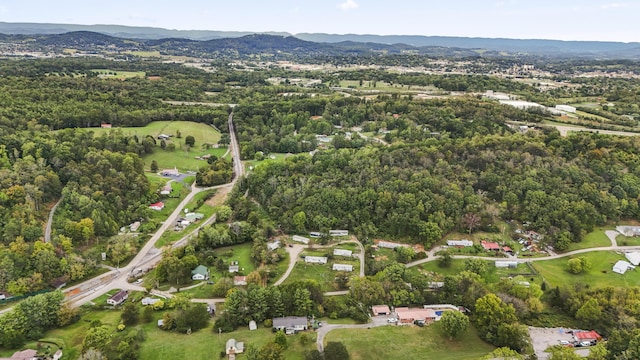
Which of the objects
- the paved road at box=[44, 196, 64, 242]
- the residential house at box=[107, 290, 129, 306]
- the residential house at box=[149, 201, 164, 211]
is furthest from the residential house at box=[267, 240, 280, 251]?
the paved road at box=[44, 196, 64, 242]

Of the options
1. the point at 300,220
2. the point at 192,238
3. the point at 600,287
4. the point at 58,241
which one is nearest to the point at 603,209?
the point at 600,287

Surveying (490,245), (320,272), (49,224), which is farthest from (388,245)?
(49,224)

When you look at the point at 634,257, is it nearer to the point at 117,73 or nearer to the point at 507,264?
the point at 507,264

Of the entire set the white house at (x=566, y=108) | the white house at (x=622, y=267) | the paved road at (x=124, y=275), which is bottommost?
the paved road at (x=124, y=275)

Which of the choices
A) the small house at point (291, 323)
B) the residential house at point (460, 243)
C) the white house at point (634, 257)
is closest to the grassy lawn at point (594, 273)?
the white house at point (634, 257)

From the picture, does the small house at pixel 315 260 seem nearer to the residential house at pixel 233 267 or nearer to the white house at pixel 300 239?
the white house at pixel 300 239

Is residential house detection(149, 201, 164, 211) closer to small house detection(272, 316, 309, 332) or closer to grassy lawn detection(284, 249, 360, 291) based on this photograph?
grassy lawn detection(284, 249, 360, 291)
